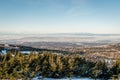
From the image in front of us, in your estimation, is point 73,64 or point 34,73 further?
Result: point 73,64

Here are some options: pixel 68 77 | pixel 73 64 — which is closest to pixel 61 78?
pixel 68 77

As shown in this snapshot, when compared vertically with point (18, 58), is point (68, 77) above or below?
below

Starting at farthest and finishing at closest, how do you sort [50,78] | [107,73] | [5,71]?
[107,73], [50,78], [5,71]

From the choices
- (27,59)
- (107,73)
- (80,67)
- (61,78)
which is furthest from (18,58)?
(107,73)

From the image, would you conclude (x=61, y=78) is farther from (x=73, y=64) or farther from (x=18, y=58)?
(x=18, y=58)

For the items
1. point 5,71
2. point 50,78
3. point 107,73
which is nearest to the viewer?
point 5,71

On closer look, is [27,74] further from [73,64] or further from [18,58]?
[73,64]
